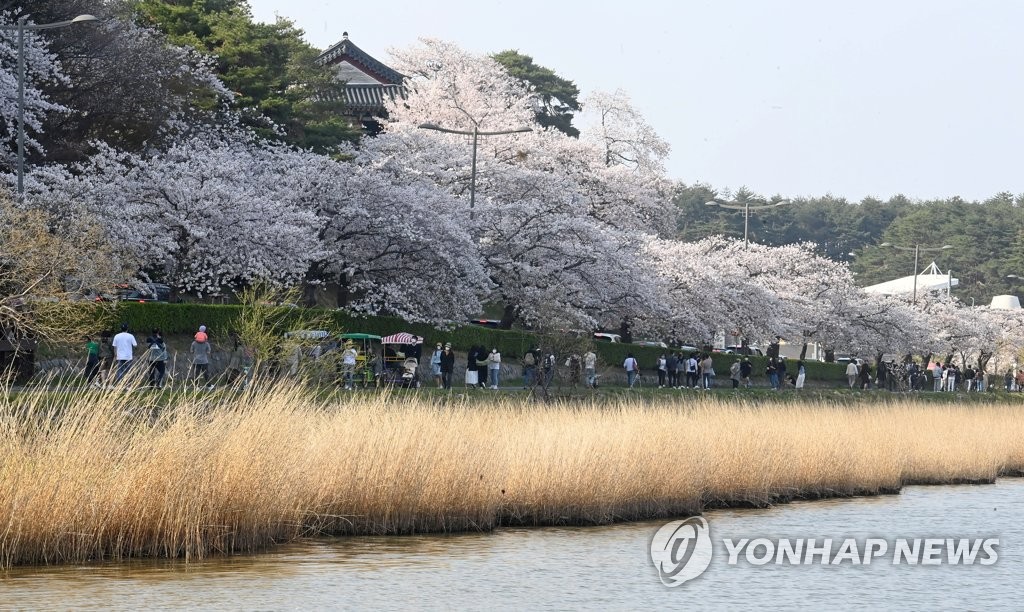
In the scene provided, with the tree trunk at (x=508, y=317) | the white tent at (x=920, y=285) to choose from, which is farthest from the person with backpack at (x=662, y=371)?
the white tent at (x=920, y=285)

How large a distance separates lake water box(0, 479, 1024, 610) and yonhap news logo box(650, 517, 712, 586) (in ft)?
0.52

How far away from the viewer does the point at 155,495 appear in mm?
14938

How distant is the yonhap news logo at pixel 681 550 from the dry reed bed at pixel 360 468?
67 cm

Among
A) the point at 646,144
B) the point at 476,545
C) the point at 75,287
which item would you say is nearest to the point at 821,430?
the point at 476,545

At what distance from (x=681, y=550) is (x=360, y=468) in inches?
176

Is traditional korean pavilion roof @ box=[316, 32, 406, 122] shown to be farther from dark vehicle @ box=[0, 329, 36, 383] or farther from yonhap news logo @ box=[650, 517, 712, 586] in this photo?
yonhap news logo @ box=[650, 517, 712, 586]

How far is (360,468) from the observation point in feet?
57.5

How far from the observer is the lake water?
13.9m

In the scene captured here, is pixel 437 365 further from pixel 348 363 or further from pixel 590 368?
pixel 348 363

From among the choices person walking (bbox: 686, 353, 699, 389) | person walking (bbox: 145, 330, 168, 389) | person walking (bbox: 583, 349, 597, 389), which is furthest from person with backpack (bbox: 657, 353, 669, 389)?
person walking (bbox: 145, 330, 168, 389)

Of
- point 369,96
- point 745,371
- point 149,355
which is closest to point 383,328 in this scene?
point 149,355

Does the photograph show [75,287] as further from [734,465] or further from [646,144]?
[646,144]

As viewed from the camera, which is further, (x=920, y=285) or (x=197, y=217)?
(x=920, y=285)

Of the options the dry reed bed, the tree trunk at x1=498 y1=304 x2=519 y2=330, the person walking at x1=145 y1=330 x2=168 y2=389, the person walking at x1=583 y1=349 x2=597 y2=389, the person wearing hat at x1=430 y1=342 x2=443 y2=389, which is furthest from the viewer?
the tree trunk at x1=498 y1=304 x2=519 y2=330
